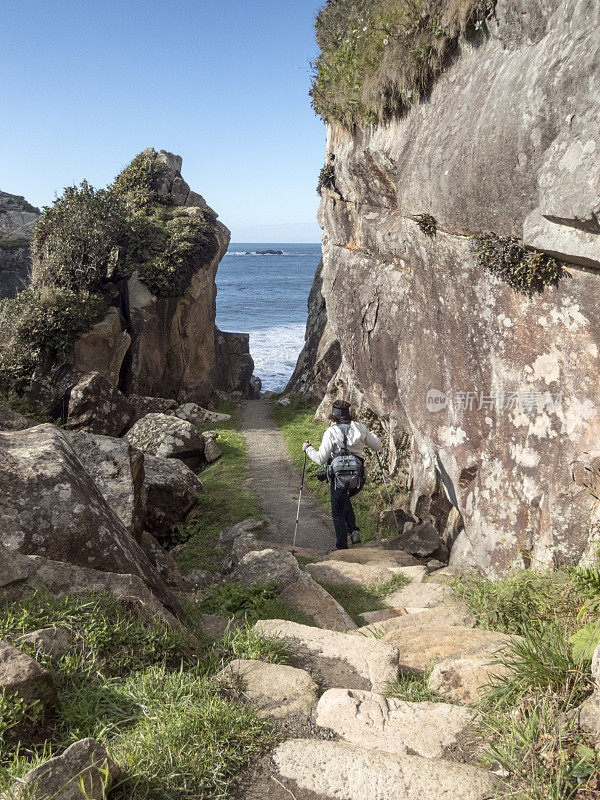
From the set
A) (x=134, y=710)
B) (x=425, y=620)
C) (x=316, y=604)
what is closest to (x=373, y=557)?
(x=316, y=604)

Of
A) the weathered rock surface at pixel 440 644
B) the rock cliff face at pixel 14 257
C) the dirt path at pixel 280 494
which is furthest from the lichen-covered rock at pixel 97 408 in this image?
the weathered rock surface at pixel 440 644

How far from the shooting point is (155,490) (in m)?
12.6

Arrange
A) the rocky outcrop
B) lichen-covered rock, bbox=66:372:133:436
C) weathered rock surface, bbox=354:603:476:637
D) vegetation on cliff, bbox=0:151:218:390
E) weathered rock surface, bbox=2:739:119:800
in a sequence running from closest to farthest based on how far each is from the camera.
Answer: weathered rock surface, bbox=2:739:119:800 → weathered rock surface, bbox=354:603:476:637 → lichen-covered rock, bbox=66:372:133:436 → vegetation on cliff, bbox=0:151:218:390 → the rocky outcrop

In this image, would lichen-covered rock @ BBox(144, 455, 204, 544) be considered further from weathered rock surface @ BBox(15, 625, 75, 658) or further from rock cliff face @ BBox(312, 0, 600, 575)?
weathered rock surface @ BBox(15, 625, 75, 658)

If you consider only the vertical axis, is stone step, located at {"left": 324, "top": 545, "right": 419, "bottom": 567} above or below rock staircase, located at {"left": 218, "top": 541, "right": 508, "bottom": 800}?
below

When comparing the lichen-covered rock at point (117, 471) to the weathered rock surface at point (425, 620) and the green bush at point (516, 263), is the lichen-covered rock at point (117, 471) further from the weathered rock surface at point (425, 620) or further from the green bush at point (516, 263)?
the green bush at point (516, 263)

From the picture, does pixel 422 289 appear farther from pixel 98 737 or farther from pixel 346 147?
pixel 98 737

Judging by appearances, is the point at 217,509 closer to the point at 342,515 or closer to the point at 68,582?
the point at 342,515

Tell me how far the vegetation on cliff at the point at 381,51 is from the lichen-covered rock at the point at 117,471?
30.4 ft

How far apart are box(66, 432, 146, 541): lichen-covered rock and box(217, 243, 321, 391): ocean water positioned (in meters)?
33.2

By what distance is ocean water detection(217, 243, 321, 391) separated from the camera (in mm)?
53834

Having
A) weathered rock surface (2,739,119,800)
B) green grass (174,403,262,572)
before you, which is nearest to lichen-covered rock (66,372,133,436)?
green grass (174,403,262,572)

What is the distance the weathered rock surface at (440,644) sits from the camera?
16.0ft

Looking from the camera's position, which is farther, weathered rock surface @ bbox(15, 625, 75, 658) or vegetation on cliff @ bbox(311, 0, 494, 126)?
vegetation on cliff @ bbox(311, 0, 494, 126)
